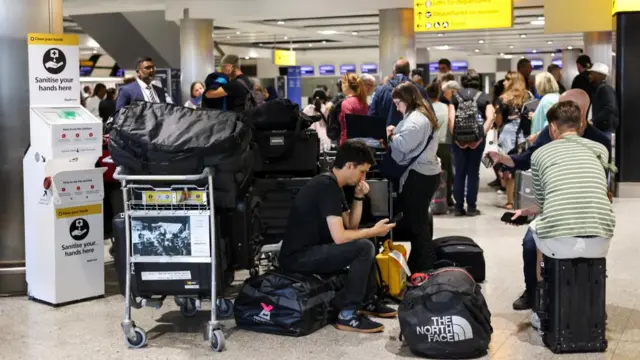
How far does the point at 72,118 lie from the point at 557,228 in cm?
350

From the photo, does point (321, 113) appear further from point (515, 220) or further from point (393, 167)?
point (515, 220)

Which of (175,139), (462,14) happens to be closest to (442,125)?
(462,14)

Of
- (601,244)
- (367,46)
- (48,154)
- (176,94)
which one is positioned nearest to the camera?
(601,244)

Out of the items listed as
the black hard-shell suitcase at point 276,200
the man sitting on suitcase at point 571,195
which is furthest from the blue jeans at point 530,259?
the black hard-shell suitcase at point 276,200

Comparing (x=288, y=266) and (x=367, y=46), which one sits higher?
(x=367, y=46)

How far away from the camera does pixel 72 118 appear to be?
641 cm

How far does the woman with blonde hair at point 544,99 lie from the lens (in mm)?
9664

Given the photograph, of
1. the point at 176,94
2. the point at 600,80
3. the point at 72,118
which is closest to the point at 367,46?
the point at 176,94

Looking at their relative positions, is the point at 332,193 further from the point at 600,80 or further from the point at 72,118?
the point at 600,80

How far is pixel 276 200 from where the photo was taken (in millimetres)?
6273

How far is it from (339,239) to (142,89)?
3.50m

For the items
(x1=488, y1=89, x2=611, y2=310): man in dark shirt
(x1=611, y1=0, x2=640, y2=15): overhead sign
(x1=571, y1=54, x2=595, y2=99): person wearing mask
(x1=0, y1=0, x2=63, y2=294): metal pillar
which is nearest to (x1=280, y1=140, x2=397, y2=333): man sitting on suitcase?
(x1=488, y1=89, x2=611, y2=310): man in dark shirt

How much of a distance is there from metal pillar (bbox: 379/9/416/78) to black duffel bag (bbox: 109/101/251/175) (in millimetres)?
11027

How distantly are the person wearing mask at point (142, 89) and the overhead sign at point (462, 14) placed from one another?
632 cm
